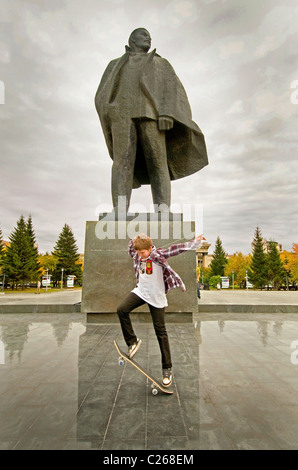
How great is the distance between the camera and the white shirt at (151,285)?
2670 millimetres

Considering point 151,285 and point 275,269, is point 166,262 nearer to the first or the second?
point 151,285

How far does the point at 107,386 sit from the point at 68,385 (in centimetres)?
37

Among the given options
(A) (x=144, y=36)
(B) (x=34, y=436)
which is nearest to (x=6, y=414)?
(B) (x=34, y=436)

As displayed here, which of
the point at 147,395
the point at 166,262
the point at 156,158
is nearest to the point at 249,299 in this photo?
the point at 156,158

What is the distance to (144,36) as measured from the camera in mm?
6301

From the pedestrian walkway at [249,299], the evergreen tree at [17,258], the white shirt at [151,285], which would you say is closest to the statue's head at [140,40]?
the white shirt at [151,285]

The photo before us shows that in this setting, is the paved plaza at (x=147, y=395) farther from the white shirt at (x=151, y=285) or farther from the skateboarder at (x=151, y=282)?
the white shirt at (x=151, y=285)

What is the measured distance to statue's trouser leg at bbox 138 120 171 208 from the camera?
597 cm

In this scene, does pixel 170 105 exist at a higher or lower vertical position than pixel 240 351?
higher

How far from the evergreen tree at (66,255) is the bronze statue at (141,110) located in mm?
49467

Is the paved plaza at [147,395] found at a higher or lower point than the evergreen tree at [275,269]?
lower

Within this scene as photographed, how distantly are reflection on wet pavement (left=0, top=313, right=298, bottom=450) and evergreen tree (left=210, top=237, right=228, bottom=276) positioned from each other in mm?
66928
